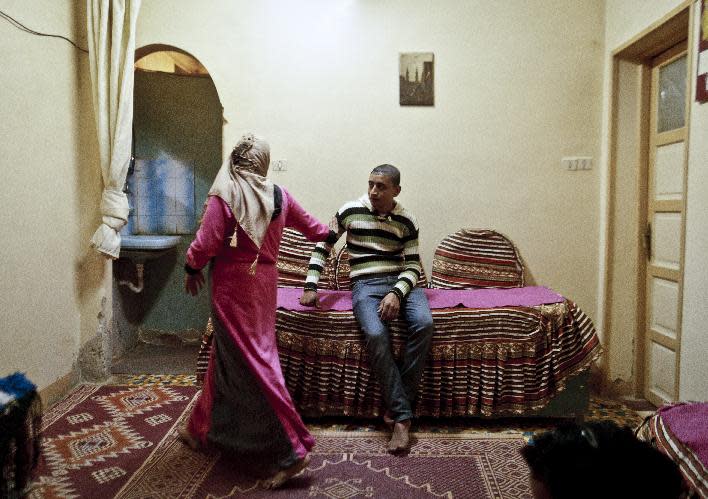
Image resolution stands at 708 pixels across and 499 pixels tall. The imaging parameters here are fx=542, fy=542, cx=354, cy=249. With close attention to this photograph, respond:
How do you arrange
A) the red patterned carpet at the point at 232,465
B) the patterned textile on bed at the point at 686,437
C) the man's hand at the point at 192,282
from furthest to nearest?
the man's hand at the point at 192,282 < the red patterned carpet at the point at 232,465 < the patterned textile on bed at the point at 686,437

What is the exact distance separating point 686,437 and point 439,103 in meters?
2.66

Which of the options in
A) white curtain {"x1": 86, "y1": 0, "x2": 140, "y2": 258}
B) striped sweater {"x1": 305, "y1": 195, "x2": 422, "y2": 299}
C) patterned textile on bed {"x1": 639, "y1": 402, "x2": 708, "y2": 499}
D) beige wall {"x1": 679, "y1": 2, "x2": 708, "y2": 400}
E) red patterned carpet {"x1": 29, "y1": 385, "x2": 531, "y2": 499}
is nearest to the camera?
patterned textile on bed {"x1": 639, "y1": 402, "x2": 708, "y2": 499}

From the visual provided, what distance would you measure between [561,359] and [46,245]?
112 inches

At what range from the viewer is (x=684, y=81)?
2.95 metres

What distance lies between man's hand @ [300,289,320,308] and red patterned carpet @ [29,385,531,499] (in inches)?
25.6

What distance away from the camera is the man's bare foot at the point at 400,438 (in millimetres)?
2510

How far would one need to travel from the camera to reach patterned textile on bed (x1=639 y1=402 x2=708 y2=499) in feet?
4.39

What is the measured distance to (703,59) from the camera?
2496 millimetres

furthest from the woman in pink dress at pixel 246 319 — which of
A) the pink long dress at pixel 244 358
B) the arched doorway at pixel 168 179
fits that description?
the arched doorway at pixel 168 179

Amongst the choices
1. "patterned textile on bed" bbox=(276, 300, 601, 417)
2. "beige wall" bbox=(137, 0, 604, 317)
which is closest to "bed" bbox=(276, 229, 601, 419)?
"patterned textile on bed" bbox=(276, 300, 601, 417)

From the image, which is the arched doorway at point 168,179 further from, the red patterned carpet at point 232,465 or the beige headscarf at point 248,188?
the beige headscarf at point 248,188

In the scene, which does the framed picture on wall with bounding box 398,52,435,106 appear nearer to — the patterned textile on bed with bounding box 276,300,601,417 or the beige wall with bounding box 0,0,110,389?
the patterned textile on bed with bounding box 276,300,601,417

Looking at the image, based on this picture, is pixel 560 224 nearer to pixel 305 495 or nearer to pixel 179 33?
pixel 305 495

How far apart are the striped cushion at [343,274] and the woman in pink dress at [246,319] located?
3.73 ft
